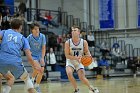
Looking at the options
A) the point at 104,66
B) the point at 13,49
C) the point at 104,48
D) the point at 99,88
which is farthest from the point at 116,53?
the point at 13,49

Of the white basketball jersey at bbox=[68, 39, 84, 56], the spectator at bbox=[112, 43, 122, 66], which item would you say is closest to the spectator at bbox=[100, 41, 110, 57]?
the spectator at bbox=[112, 43, 122, 66]

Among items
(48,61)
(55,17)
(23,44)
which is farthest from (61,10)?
(23,44)

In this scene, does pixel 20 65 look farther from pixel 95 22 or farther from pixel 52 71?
pixel 95 22

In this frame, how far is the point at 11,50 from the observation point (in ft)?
25.3

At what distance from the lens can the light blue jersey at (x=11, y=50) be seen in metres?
7.66

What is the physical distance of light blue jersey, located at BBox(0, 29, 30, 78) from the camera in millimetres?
7664

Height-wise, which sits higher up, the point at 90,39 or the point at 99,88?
the point at 90,39

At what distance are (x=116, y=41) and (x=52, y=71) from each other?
950cm

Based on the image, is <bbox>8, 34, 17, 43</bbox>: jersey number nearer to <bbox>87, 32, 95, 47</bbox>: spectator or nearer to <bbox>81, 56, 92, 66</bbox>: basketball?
<bbox>81, 56, 92, 66</bbox>: basketball

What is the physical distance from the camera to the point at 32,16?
2847 cm

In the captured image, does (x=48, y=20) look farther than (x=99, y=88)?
A: Yes

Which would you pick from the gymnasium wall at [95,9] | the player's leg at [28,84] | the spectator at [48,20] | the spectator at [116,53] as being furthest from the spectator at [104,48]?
the player's leg at [28,84]

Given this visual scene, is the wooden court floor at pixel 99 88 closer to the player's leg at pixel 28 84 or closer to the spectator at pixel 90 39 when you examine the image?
the player's leg at pixel 28 84

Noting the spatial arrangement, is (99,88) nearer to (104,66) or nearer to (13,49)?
(13,49)
